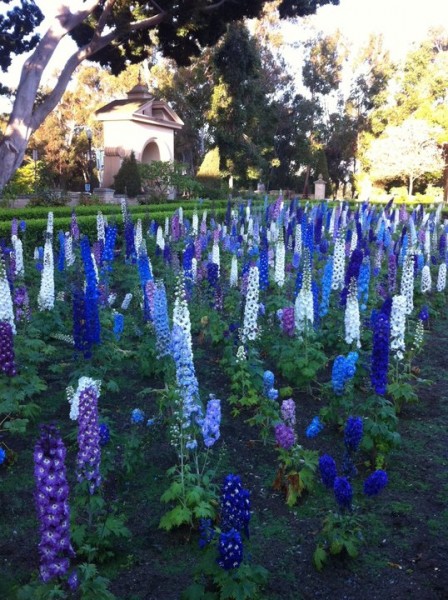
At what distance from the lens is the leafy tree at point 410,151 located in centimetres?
4141

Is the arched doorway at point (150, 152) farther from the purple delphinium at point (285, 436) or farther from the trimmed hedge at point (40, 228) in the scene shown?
the purple delphinium at point (285, 436)

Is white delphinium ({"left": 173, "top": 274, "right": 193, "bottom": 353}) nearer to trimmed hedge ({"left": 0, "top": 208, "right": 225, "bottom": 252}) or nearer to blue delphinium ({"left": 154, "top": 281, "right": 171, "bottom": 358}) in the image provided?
blue delphinium ({"left": 154, "top": 281, "right": 171, "bottom": 358})

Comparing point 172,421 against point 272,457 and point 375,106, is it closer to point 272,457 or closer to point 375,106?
point 272,457

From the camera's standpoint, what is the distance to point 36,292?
7.98 m

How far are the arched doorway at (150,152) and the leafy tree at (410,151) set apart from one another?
17.5 meters

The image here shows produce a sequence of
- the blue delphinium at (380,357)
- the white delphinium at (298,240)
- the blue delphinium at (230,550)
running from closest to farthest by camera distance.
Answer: the blue delphinium at (230,550)
the blue delphinium at (380,357)
the white delphinium at (298,240)

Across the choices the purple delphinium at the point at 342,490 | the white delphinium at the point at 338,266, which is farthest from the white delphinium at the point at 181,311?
the white delphinium at the point at 338,266

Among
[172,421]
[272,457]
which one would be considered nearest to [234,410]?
[272,457]

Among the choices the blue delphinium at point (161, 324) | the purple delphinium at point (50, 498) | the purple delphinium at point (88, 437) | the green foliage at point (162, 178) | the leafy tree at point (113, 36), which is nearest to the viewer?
the purple delphinium at point (50, 498)

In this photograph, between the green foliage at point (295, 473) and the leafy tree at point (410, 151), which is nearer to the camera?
the green foliage at point (295, 473)

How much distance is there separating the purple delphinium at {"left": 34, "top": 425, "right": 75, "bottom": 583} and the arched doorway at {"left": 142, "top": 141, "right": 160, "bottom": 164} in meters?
32.9

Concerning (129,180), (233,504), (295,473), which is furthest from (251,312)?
(129,180)

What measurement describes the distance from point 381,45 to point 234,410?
180ft

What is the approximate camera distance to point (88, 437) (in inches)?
121
